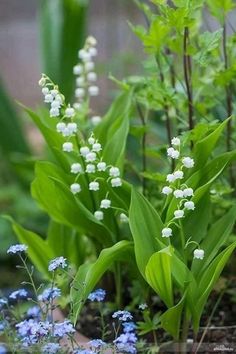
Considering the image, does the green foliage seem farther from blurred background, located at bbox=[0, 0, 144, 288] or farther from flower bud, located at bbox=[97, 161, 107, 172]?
blurred background, located at bbox=[0, 0, 144, 288]

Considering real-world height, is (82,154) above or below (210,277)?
above

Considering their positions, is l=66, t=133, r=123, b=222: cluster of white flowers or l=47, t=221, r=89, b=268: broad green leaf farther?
l=47, t=221, r=89, b=268: broad green leaf

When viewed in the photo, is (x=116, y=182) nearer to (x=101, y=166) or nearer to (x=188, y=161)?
(x=101, y=166)

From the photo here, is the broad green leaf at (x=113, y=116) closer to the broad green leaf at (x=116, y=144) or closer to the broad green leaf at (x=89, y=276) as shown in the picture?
the broad green leaf at (x=116, y=144)

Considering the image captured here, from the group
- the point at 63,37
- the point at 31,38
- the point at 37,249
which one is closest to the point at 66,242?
the point at 37,249

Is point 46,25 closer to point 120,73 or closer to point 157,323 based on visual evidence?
point 120,73

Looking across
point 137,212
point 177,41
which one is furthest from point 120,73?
point 137,212

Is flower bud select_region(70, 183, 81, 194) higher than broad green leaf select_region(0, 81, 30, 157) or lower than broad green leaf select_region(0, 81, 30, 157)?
higher

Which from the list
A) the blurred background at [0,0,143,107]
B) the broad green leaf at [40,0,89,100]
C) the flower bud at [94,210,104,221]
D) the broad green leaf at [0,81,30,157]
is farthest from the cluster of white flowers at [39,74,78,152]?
the blurred background at [0,0,143,107]
